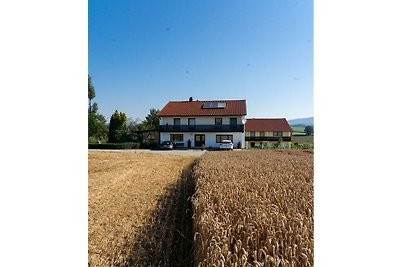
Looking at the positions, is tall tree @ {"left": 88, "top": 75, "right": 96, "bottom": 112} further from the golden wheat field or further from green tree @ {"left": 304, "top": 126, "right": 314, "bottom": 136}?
green tree @ {"left": 304, "top": 126, "right": 314, "bottom": 136}

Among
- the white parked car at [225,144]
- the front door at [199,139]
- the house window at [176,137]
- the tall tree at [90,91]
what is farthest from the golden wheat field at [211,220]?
the front door at [199,139]

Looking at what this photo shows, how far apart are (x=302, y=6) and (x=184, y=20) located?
50 cm

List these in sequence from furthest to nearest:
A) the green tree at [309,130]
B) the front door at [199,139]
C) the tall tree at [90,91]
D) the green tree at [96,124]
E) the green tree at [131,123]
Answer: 1. the front door at [199,139]
2. the green tree at [131,123]
3. the green tree at [96,124]
4. the tall tree at [90,91]
5. the green tree at [309,130]

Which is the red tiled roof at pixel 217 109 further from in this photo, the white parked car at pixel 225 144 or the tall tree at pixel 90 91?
the white parked car at pixel 225 144

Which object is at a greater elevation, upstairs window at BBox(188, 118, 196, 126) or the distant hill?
upstairs window at BBox(188, 118, 196, 126)

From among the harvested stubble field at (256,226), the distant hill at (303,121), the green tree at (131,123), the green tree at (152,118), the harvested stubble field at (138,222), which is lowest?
the harvested stubble field at (138,222)

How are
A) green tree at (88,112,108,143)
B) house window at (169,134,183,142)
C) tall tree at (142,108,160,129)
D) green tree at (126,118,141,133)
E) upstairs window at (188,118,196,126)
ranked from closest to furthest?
green tree at (88,112,108,143) < green tree at (126,118,141,133) < tall tree at (142,108,160,129) < upstairs window at (188,118,196,126) < house window at (169,134,183,142)

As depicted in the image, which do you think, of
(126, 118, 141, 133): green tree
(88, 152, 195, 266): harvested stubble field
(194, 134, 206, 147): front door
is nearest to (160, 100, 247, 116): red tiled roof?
(126, 118, 141, 133): green tree

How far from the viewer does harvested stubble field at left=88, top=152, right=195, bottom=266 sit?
1.46 metres

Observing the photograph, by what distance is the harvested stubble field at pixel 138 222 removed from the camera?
4.78 feet

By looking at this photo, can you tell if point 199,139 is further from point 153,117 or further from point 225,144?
point 153,117
